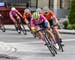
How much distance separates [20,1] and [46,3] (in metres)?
2.50

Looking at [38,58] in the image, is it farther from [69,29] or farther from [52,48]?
[69,29]

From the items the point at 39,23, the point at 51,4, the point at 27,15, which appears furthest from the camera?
the point at 51,4

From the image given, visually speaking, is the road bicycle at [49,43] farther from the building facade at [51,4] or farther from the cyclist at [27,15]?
the building facade at [51,4]

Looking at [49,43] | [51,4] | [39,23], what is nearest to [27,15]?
[39,23]

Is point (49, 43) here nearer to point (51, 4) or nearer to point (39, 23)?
point (39, 23)

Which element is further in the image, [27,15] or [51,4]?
[51,4]

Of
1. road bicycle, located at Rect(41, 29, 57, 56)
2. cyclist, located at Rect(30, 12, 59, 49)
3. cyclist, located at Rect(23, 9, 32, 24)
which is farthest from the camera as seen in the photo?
cyclist, located at Rect(23, 9, 32, 24)

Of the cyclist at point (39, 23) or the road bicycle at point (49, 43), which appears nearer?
the road bicycle at point (49, 43)

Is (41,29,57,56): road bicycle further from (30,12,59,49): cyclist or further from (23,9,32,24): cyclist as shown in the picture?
(23,9,32,24): cyclist

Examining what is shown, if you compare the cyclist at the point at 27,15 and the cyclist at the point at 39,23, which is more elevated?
the cyclist at the point at 39,23

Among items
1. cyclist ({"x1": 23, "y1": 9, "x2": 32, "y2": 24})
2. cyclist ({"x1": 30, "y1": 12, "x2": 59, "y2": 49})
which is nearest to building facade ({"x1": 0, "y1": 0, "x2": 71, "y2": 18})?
cyclist ({"x1": 23, "y1": 9, "x2": 32, "y2": 24})

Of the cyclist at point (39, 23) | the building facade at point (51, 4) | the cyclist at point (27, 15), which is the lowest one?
the building facade at point (51, 4)

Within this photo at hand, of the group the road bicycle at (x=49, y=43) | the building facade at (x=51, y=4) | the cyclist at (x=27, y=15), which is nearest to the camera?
the road bicycle at (x=49, y=43)

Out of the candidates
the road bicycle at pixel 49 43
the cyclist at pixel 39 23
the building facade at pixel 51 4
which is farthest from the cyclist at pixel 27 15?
the building facade at pixel 51 4
